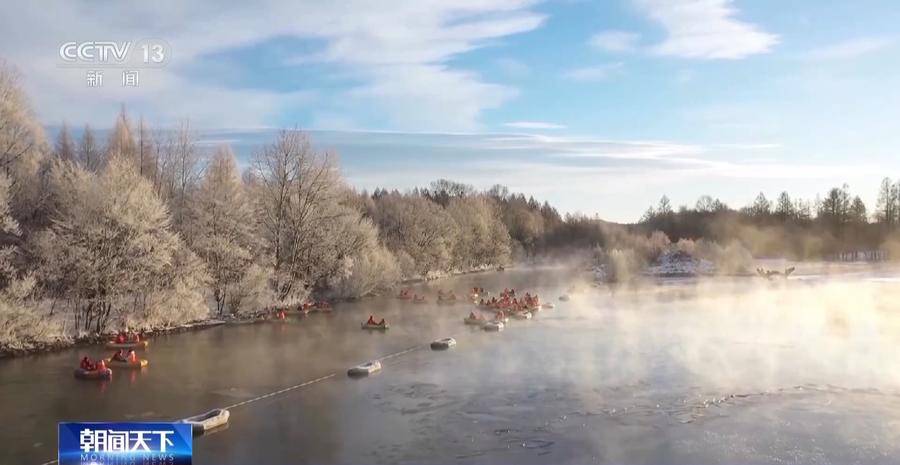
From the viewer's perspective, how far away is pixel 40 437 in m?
11.4

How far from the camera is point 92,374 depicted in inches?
638

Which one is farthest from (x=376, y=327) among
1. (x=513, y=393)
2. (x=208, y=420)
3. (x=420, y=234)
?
(x=420, y=234)

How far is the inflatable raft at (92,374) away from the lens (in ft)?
53.1

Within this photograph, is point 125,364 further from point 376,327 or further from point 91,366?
point 376,327

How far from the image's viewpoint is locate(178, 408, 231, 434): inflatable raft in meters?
11.7

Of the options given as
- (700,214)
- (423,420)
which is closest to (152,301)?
(423,420)

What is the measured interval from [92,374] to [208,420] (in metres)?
5.96

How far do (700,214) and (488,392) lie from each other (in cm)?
10516

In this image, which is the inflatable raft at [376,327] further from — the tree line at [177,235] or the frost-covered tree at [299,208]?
the frost-covered tree at [299,208]

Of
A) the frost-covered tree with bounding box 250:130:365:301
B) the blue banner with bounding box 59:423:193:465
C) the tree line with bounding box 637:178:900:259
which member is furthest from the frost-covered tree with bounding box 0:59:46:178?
the tree line with bounding box 637:178:900:259

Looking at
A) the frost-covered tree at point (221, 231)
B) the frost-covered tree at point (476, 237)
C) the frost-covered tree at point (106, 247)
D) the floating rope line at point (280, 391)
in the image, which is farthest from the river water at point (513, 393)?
the frost-covered tree at point (476, 237)

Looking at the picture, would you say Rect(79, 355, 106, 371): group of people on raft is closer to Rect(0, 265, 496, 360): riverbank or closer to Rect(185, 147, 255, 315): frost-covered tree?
Rect(0, 265, 496, 360): riverbank

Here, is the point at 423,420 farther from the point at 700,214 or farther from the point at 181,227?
the point at 700,214

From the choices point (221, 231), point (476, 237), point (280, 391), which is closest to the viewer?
point (280, 391)
